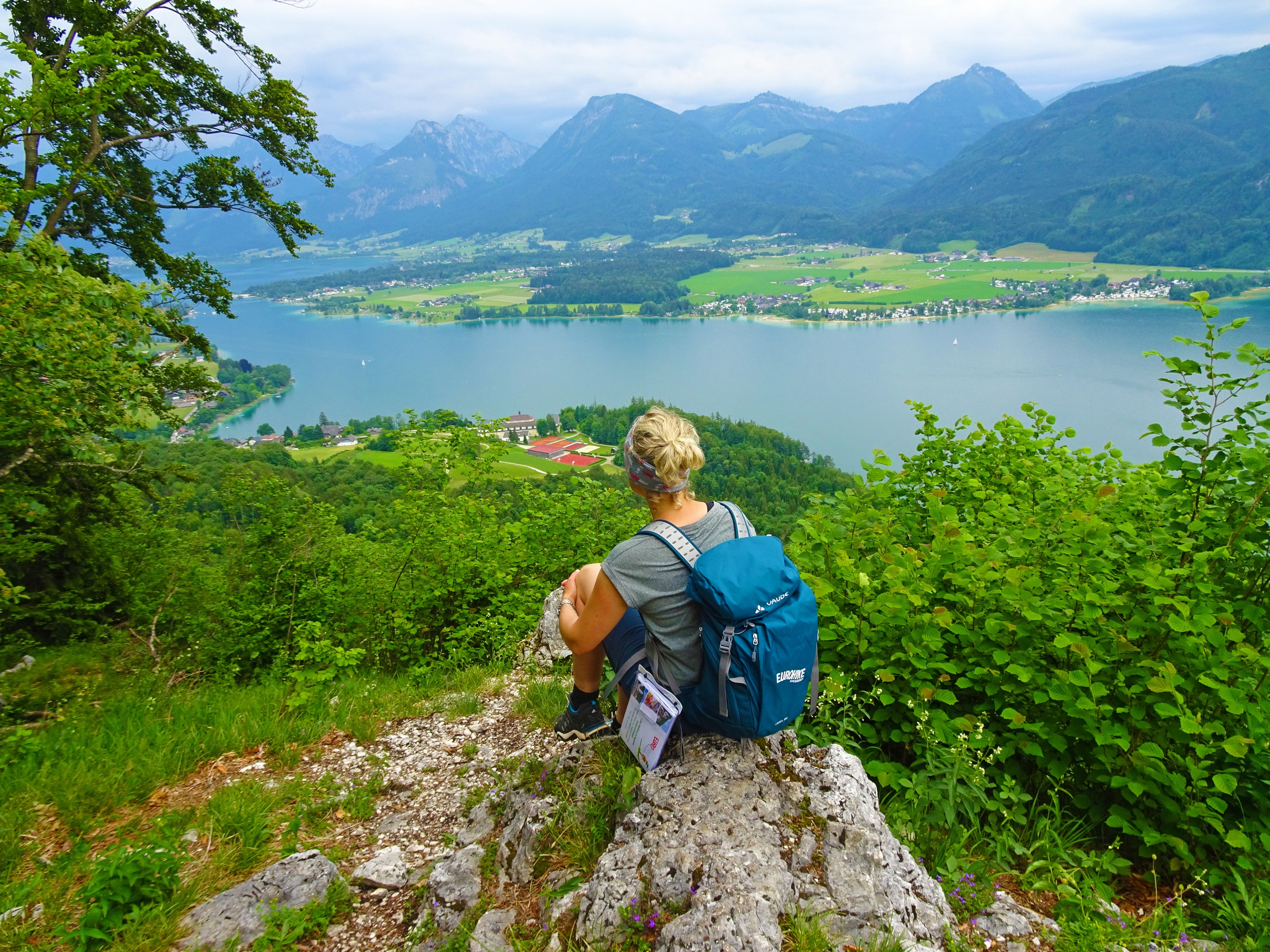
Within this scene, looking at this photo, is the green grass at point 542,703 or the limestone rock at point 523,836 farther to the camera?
the green grass at point 542,703

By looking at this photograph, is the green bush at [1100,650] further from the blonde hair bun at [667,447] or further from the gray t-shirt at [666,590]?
the blonde hair bun at [667,447]

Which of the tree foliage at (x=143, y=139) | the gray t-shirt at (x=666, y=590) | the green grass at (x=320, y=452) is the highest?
the tree foliage at (x=143, y=139)

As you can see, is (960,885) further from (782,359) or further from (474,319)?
(474,319)

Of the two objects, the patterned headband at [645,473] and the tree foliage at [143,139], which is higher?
the tree foliage at [143,139]

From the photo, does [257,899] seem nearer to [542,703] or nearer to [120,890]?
[120,890]

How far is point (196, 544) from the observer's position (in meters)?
6.66

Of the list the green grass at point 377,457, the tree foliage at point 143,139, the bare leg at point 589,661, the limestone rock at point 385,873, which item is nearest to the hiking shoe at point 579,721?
the bare leg at point 589,661

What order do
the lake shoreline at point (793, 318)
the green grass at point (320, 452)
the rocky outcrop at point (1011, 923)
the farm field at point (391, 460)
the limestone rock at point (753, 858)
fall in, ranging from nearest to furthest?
the limestone rock at point (753, 858) → the rocky outcrop at point (1011, 923) → the farm field at point (391, 460) → the green grass at point (320, 452) → the lake shoreline at point (793, 318)

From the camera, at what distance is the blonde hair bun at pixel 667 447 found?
2.28m

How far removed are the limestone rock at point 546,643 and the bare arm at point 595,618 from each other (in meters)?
1.99

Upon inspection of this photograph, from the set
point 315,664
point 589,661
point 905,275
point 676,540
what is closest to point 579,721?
point 589,661

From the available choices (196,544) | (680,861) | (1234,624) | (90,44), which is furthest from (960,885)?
(90,44)

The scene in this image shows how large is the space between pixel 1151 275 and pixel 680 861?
379ft

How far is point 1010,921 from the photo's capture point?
194 centimetres
